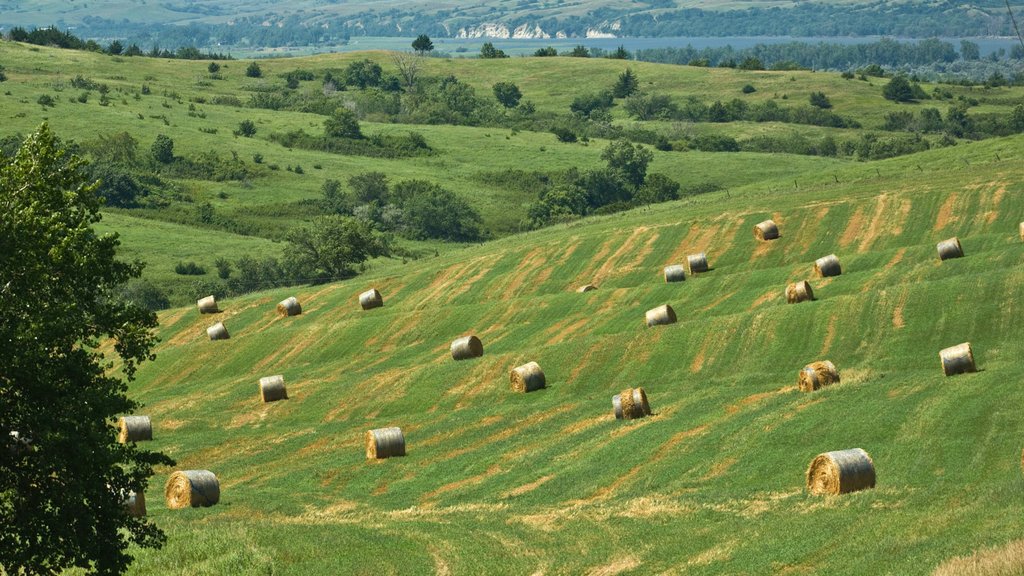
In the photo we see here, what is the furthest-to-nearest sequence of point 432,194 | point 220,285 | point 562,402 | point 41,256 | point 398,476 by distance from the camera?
point 432,194, point 220,285, point 562,402, point 398,476, point 41,256

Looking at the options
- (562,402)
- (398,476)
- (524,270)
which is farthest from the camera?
(524,270)

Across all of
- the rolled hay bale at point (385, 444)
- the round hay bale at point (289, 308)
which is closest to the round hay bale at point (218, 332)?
the round hay bale at point (289, 308)

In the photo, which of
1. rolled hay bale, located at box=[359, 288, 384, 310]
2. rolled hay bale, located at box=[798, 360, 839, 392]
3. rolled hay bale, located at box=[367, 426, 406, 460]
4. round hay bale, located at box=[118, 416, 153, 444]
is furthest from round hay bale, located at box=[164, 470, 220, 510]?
rolled hay bale, located at box=[359, 288, 384, 310]

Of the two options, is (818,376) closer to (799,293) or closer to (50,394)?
(799,293)

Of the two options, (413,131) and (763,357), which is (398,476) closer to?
(763,357)

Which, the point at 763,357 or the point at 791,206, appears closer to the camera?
the point at 763,357

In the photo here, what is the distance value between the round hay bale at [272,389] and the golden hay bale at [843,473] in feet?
102

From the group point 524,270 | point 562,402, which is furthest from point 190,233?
point 562,402

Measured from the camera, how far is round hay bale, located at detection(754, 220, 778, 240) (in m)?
81.2

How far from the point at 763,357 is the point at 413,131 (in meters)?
139

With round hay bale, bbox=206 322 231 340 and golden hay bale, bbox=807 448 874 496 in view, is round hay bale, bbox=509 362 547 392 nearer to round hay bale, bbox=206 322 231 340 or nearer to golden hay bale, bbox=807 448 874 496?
golden hay bale, bbox=807 448 874 496

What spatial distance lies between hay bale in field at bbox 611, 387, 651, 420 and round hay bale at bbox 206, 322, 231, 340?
115 feet

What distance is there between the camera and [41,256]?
26.1 m

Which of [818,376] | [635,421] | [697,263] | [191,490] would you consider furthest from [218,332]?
[818,376]
